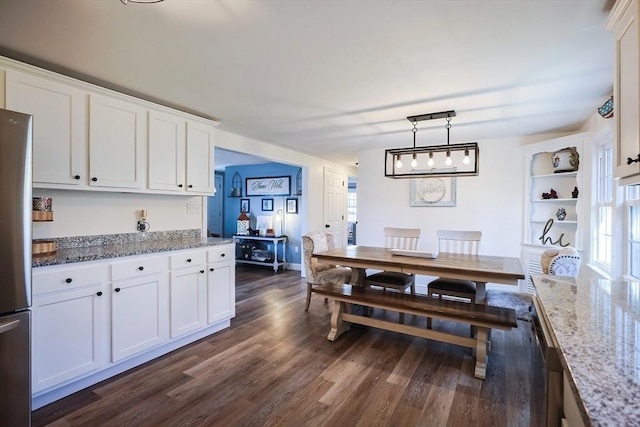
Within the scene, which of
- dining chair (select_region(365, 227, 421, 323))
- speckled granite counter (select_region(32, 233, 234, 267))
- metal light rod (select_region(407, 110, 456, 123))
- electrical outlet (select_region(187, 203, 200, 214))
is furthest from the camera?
electrical outlet (select_region(187, 203, 200, 214))

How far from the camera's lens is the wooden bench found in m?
2.41

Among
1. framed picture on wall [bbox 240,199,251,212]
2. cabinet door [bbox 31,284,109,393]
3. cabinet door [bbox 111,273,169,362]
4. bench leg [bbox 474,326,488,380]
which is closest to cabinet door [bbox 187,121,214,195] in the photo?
cabinet door [bbox 111,273,169,362]

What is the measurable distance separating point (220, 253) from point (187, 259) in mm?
383

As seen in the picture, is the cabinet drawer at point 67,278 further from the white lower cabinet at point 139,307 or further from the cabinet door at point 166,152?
the cabinet door at point 166,152

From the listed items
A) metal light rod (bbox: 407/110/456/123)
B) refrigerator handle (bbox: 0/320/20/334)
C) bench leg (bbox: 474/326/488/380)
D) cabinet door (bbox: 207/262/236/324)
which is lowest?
bench leg (bbox: 474/326/488/380)

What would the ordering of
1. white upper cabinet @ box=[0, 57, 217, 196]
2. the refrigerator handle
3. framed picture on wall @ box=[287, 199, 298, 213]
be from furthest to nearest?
framed picture on wall @ box=[287, 199, 298, 213] < white upper cabinet @ box=[0, 57, 217, 196] < the refrigerator handle

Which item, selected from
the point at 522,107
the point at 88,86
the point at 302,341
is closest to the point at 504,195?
the point at 522,107

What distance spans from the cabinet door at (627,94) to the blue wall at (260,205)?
523 centimetres

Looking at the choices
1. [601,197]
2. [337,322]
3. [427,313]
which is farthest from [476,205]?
[337,322]

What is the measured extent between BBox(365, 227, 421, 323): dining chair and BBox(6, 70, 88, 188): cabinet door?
2860mm

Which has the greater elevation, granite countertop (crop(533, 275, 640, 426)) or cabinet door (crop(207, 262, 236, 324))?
granite countertop (crop(533, 275, 640, 426))

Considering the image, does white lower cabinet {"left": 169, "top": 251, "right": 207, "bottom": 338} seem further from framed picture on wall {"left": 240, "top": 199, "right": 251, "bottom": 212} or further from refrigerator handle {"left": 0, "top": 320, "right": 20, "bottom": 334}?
framed picture on wall {"left": 240, "top": 199, "right": 251, "bottom": 212}

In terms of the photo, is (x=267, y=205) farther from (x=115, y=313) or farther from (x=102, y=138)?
(x=115, y=313)

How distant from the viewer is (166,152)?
2.97m
